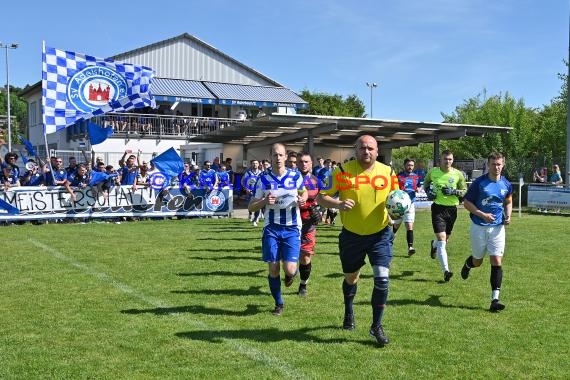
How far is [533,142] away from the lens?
129 feet

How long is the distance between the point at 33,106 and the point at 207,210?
2756 centimetres

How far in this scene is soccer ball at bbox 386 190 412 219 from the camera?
5.51 meters

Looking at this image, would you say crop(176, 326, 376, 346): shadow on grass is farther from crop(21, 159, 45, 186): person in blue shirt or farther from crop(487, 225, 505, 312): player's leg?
crop(21, 159, 45, 186): person in blue shirt

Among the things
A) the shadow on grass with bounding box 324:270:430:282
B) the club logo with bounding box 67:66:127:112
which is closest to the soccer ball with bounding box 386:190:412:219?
the shadow on grass with bounding box 324:270:430:282

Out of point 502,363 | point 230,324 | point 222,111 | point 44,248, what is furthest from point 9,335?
point 222,111

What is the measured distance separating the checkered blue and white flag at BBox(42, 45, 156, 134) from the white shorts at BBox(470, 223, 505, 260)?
12.6m

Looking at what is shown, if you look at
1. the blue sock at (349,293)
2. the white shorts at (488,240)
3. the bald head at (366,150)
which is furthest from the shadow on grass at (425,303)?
the bald head at (366,150)

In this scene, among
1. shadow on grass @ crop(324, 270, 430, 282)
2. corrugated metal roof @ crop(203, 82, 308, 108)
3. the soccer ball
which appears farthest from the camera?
corrugated metal roof @ crop(203, 82, 308, 108)

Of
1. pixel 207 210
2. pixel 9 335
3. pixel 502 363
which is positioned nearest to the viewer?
pixel 502 363

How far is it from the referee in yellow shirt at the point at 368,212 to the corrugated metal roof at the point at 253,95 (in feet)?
96.0

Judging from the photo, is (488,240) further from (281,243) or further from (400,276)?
(281,243)

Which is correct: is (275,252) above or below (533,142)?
below

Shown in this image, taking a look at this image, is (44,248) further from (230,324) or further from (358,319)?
(358,319)

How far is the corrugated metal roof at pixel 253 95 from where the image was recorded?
116 feet
